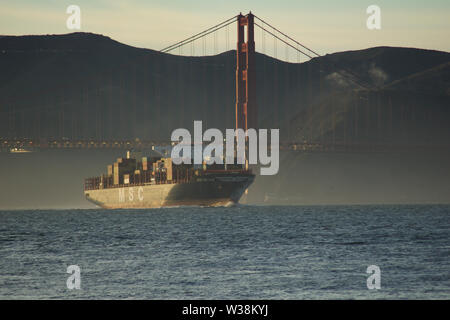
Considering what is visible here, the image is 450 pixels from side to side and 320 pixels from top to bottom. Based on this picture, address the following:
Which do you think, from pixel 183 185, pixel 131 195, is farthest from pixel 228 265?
pixel 131 195

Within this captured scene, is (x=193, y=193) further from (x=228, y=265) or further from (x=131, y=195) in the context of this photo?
(x=228, y=265)

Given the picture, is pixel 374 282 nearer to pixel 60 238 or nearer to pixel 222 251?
pixel 222 251

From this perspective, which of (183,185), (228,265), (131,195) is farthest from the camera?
(131,195)

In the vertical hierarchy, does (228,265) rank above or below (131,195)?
above

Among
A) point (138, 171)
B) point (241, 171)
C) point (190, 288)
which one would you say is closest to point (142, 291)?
point (190, 288)

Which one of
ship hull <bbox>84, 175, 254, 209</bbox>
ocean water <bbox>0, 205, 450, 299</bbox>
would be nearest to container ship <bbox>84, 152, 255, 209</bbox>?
ship hull <bbox>84, 175, 254, 209</bbox>

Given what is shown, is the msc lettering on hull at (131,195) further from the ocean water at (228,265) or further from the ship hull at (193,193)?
the ocean water at (228,265)

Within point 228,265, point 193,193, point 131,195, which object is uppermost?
point 228,265

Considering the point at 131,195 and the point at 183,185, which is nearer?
the point at 183,185
